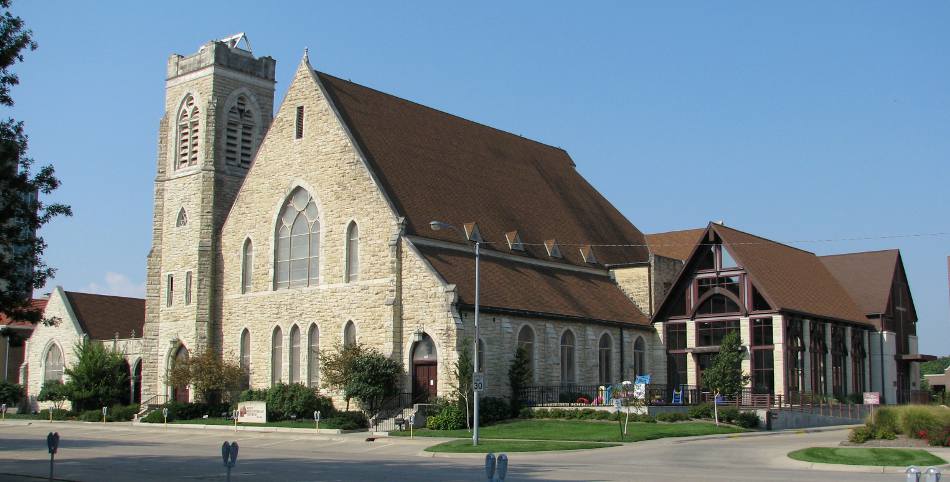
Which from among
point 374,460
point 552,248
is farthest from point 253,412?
point 374,460

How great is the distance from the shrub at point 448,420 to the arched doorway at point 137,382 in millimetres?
23157

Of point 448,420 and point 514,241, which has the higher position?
point 514,241

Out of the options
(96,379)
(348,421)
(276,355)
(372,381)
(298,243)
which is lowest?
(348,421)

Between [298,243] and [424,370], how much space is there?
9.75 metres

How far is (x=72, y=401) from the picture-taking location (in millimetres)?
55469

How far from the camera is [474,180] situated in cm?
5303

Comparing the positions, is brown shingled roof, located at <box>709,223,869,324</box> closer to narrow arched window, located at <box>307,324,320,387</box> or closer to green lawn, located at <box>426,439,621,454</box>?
green lawn, located at <box>426,439,621,454</box>

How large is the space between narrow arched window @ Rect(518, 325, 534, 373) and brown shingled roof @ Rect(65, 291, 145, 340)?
3004cm

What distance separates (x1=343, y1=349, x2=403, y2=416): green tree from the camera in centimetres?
4212

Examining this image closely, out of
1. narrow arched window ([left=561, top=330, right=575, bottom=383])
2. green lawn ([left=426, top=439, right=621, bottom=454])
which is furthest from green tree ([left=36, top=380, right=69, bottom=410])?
green lawn ([left=426, top=439, right=621, bottom=454])

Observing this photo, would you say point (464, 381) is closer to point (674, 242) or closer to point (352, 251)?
point (352, 251)

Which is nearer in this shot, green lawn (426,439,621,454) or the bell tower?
green lawn (426,439,621,454)

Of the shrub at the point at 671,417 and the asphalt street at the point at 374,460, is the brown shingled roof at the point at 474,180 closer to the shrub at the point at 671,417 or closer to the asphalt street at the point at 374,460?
the shrub at the point at 671,417

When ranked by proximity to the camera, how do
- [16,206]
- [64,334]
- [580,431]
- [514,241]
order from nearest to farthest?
[16,206], [580,431], [514,241], [64,334]
